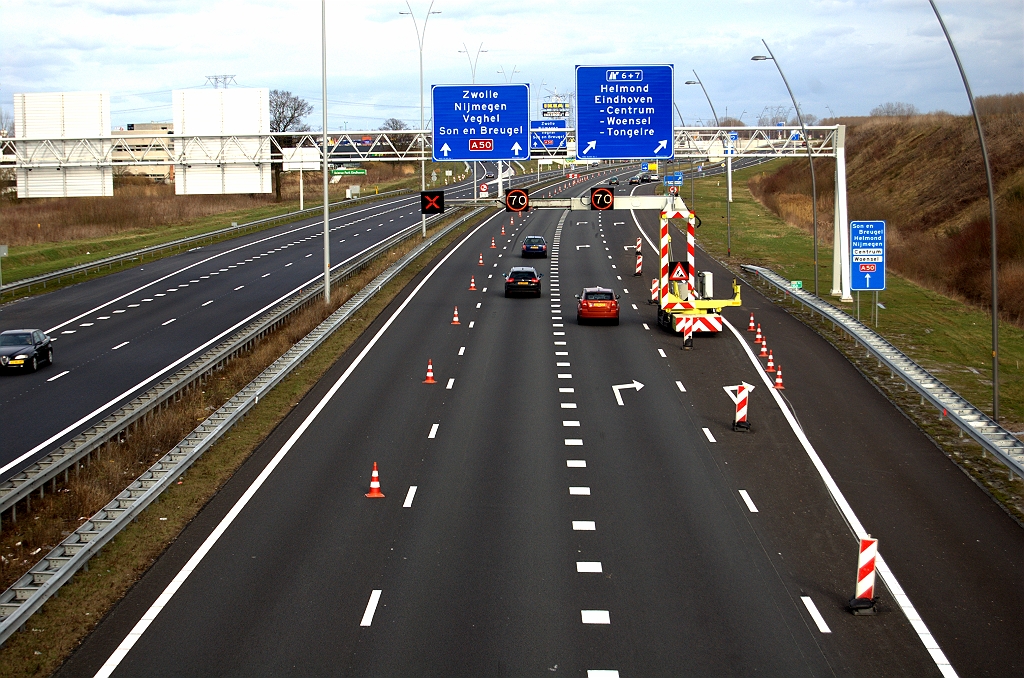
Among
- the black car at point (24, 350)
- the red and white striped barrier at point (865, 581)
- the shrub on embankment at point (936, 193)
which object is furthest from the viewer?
the shrub on embankment at point (936, 193)

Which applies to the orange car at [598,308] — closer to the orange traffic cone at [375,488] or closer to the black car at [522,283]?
the black car at [522,283]

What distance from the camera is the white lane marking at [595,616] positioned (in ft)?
44.6

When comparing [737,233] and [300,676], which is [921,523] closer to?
[300,676]

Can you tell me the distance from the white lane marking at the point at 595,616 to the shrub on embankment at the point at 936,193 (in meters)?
35.3

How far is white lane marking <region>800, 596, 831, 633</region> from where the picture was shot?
13.5 metres

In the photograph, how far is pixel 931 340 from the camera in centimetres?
3528

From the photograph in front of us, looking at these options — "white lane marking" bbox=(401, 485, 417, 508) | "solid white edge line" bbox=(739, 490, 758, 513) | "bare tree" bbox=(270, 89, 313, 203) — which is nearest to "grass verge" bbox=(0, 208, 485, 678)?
"white lane marking" bbox=(401, 485, 417, 508)

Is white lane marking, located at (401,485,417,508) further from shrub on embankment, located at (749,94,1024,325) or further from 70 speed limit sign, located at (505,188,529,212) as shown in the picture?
shrub on embankment, located at (749,94,1024,325)

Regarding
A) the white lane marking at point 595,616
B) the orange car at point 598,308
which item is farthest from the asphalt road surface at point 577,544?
the orange car at point 598,308

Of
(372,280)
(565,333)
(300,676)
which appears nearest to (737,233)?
(372,280)

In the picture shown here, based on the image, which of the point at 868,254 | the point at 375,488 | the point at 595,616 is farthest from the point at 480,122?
the point at 595,616

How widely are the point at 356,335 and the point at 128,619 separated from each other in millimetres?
22910

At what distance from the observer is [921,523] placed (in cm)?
1759

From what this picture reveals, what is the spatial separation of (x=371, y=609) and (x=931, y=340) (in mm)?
26967
